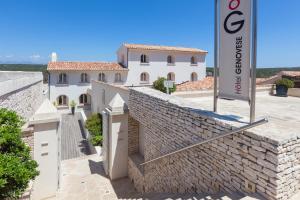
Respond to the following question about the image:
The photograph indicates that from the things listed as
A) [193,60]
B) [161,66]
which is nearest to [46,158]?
[161,66]

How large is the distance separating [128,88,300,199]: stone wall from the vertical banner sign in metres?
0.73

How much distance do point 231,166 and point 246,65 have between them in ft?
6.72

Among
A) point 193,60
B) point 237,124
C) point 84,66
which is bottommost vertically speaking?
point 237,124

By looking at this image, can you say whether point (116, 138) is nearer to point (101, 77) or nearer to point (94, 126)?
point (94, 126)

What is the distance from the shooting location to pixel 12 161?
4.13 metres

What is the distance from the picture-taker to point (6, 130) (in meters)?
4.53

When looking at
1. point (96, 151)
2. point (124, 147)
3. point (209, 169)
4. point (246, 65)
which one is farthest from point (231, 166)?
point (96, 151)

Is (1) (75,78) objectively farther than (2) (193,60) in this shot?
No

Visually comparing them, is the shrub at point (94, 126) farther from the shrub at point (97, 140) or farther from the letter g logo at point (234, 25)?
the letter g logo at point (234, 25)

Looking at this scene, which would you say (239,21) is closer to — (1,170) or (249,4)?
(249,4)

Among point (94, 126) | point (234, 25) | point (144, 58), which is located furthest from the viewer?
point (144, 58)

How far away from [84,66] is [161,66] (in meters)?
10.5

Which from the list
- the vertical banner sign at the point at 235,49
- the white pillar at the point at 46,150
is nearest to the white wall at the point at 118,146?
the white pillar at the point at 46,150

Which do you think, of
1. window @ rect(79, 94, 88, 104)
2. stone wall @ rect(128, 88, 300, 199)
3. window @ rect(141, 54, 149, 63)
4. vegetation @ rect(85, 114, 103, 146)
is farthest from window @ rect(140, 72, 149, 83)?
stone wall @ rect(128, 88, 300, 199)
